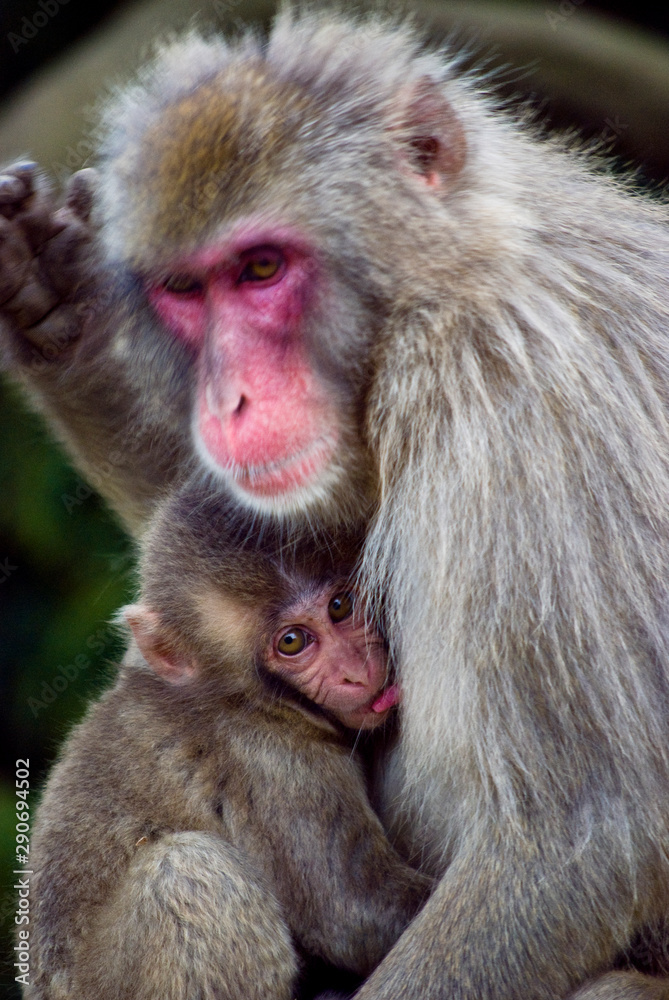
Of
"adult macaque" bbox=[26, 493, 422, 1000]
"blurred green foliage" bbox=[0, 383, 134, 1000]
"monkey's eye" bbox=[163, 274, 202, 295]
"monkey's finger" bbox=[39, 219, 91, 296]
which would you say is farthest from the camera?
"blurred green foliage" bbox=[0, 383, 134, 1000]

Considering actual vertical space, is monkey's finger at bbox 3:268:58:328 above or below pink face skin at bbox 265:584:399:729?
above

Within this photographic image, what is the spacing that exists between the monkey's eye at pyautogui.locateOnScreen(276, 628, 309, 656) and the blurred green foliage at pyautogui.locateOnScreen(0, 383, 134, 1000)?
6.86 ft

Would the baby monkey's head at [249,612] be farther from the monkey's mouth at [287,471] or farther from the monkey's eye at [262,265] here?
the monkey's eye at [262,265]

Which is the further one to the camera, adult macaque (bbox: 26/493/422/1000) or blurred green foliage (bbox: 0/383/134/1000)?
blurred green foliage (bbox: 0/383/134/1000)

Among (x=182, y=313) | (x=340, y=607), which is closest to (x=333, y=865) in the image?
(x=340, y=607)

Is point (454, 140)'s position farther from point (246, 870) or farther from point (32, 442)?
point (32, 442)

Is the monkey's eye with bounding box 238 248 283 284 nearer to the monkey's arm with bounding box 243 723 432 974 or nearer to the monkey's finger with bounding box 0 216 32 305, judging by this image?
the monkey's finger with bounding box 0 216 32 305

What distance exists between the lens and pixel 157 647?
3.37 m

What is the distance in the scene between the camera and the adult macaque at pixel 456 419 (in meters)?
2.50

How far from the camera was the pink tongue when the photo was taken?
316 centimetres

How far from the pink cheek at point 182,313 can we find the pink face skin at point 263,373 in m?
0.20

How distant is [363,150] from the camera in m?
2.83

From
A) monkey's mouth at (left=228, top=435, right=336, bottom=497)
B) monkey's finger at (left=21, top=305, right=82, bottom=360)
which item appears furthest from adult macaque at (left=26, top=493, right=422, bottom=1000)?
monkey's finger at (left=21, top=305, right=82, bottom=360)

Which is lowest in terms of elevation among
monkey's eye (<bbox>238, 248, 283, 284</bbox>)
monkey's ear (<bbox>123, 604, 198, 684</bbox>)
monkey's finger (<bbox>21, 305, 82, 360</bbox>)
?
monkey's ear (<bbox>123, 604, 198, 684</bbox>)
